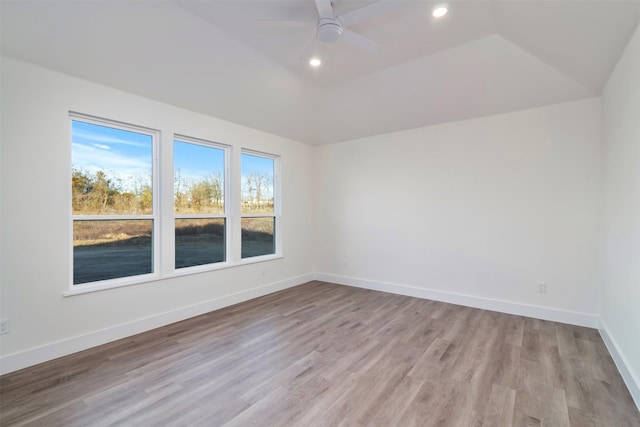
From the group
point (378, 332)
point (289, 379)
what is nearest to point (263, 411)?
point (289, 379)

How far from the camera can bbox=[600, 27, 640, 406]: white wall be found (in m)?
2.18

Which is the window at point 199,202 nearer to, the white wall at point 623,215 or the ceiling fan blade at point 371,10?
the ceiling fan blade at point 371,10

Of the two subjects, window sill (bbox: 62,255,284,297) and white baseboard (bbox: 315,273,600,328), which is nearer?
window sill (bbox: 62,255,284,297)

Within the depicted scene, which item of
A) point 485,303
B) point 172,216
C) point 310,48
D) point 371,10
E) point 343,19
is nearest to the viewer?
point 371,10

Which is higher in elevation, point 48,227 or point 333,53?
point 333,53

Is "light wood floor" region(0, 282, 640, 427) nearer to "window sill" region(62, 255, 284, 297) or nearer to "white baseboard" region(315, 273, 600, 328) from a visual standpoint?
"white baseboard" region(315, 273, 600, 328)

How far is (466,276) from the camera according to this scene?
4.28 m

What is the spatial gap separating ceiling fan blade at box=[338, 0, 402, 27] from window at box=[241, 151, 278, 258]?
2.80m

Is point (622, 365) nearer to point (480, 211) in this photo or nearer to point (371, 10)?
point (480, 211)

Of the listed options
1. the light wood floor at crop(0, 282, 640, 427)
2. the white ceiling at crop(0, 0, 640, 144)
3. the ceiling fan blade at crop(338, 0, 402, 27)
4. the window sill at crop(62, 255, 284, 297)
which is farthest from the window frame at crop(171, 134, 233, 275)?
the ceiling fan blade at crop(338, 0, 402, 27)

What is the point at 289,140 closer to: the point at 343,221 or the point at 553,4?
the point at 343,221

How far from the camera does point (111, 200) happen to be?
10.7 ft

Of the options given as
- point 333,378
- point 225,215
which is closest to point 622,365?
point 333,378

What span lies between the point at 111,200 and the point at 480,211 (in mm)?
4741
